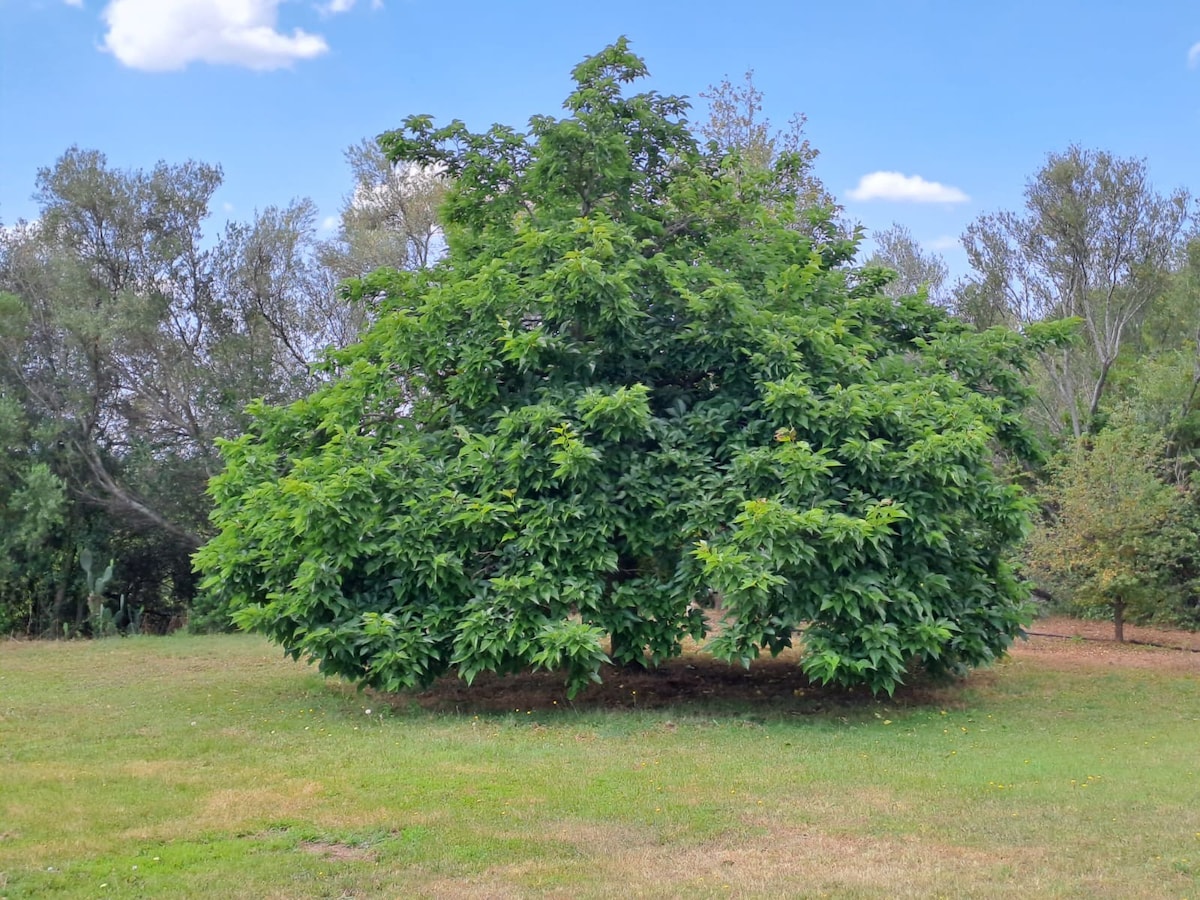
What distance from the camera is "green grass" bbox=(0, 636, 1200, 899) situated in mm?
5305

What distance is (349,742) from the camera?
908 centimetres

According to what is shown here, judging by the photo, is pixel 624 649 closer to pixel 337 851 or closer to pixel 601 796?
pixel 601 796

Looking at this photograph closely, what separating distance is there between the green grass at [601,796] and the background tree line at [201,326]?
11.7 m

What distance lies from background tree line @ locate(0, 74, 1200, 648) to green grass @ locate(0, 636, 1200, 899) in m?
11.7

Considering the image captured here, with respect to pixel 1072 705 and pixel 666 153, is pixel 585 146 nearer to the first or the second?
pixel 666 153

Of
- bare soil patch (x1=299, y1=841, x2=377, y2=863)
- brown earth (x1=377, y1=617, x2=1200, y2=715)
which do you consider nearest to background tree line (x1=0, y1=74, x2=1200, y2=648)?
brown earth (x1=377, y1=617, x2=1200, y2=715)

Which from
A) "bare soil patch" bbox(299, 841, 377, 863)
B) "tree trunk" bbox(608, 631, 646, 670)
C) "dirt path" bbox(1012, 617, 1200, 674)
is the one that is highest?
"tree trunk" bbox(608, 631, 646, 670)

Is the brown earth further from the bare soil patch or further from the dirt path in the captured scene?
the bare soil patch

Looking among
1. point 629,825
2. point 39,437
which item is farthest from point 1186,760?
point 39,437

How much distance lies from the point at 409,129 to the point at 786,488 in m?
6.49

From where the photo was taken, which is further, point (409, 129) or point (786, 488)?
point (409, 129)

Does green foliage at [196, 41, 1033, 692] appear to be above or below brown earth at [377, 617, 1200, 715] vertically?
above

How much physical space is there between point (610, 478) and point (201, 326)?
641 inches

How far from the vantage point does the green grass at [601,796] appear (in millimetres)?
5305
